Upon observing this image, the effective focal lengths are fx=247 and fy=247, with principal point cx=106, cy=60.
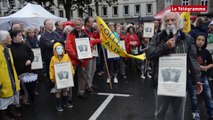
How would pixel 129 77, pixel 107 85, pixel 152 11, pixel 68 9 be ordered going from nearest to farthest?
pixel 107 85 → pixel 129 77 → pixel 68 9 → pixel 152 11

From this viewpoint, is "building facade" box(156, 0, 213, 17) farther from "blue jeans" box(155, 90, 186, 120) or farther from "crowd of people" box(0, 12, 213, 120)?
"blue jeans" box(155, 90, 186, 120)

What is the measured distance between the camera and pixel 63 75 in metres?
5.44

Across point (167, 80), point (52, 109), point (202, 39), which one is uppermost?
point (202, 39)

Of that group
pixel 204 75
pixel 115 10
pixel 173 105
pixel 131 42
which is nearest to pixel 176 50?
pixel 173 105

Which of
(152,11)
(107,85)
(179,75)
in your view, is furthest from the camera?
(152,11)

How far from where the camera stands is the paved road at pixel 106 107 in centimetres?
513

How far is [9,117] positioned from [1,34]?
68.8 inches

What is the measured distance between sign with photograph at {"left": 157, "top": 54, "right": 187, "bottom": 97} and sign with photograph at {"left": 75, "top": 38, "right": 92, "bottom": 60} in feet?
10.7

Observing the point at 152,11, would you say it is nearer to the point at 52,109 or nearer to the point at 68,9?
the point at 68,9

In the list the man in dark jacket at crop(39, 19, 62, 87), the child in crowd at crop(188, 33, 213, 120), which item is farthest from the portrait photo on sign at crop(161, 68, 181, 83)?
the man in dark jacket at crop(39, 19, 62, 87)

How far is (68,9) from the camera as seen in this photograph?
91.9 ft

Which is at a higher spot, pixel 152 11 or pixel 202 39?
pixel 152 11

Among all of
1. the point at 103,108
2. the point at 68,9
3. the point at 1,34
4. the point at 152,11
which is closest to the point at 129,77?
the point at 103,108

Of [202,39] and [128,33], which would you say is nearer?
[202,39]
